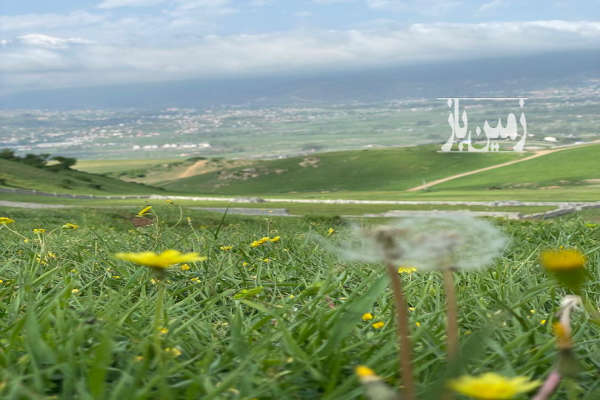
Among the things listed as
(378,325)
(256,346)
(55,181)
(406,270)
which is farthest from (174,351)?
(55,181)

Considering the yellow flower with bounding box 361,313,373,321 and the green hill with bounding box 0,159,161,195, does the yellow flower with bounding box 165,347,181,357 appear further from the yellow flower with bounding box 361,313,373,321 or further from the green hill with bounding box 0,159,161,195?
the green hill with bounding box 0,159,161,195

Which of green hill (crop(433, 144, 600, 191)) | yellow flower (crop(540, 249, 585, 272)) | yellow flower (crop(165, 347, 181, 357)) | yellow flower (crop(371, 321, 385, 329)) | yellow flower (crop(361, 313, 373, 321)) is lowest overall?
green hill (crop(433, 144, 600, 191))

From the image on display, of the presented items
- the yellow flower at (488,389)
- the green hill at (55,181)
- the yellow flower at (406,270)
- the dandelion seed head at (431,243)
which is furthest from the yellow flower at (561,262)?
the green hill at (55,181)

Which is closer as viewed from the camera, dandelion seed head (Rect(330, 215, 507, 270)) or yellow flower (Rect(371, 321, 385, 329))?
dandelion seed head (Rect(330, 215, 507, 270))

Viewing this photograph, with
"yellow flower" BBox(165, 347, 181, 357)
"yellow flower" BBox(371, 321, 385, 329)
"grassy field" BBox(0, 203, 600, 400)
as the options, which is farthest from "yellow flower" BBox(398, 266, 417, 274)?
"yellow flower" BBox(165, 347, 181, 357)


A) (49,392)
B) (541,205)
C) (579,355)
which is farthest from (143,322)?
(541,205)

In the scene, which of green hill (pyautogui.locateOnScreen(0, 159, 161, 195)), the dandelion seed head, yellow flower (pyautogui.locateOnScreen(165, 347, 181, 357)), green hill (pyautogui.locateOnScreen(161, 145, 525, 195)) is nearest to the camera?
the dandelion seed head

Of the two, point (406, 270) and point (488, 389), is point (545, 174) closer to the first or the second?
point (406, 270)

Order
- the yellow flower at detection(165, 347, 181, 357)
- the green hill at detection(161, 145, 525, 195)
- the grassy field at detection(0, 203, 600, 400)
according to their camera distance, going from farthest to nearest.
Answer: the green hill at detection(161, 145, 525, 195)
the yellow flower at detection(165, 347, 181, 357)
the grassy field at detection(0, 203, 600, 400)
